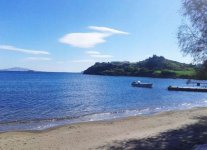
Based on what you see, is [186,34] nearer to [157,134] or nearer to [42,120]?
[157,134]

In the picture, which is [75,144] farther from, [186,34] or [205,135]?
[186,34]

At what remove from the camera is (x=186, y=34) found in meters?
24.6

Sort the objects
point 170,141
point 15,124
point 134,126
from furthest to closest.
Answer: point 15,124 → point 134,126 → point 170,141

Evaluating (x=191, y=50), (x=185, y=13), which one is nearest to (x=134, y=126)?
(x=191, y=50)

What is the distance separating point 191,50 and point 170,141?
888cm

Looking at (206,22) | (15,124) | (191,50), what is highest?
(206,22)

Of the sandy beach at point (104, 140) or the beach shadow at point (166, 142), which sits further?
the sandy beach at point (104, 140)

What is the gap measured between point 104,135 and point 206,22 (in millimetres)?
9692

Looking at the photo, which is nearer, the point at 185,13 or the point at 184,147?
the point at 184,147

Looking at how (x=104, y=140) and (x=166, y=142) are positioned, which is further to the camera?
(x=104, y=140)

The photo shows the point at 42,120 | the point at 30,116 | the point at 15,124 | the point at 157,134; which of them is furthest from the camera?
the point at 30,116

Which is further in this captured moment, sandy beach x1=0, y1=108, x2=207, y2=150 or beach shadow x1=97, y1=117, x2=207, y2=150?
sandy beach x1=0, y1=108, x2=207, y2=150

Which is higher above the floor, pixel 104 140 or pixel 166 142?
pixel 166 142

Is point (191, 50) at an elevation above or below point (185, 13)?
below
